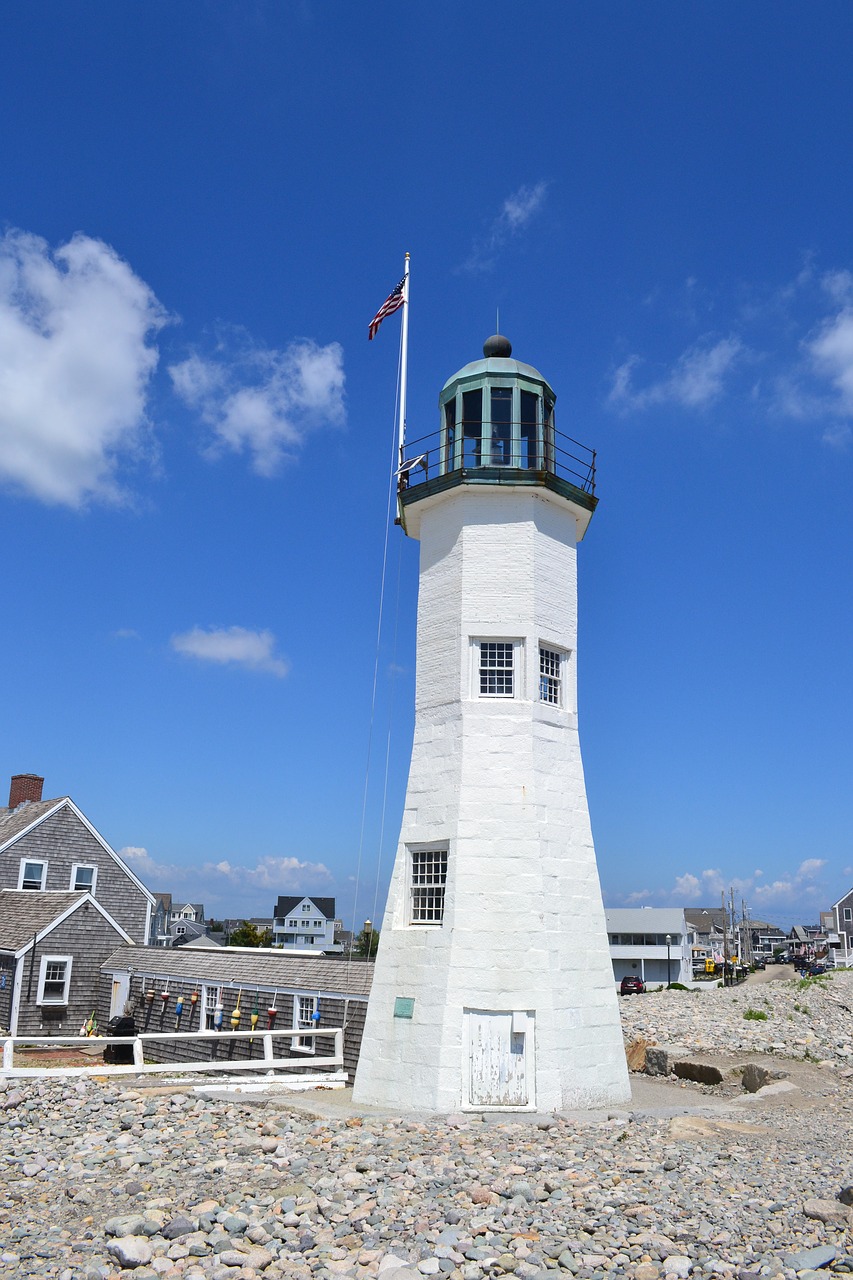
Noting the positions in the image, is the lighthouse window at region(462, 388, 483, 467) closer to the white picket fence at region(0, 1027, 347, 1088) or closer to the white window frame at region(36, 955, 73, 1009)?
the white picket fence at region(0, 1027, 347, 1088)

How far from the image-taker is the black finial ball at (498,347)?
63.9 ft

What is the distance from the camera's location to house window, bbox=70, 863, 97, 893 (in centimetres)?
3447

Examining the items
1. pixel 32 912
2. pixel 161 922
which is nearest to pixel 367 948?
pixel 32 912

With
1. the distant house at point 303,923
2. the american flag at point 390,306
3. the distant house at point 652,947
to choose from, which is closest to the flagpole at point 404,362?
the american flag at point 390,306

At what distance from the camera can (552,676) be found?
59.3 feet

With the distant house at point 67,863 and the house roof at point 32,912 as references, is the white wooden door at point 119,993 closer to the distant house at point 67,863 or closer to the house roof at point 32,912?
the house roof at point 32,912

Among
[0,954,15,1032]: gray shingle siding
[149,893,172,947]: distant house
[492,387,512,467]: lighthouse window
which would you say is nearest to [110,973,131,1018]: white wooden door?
[0,954,15,1032]: gray shingle siding

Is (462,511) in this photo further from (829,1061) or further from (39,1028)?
(39,1028)

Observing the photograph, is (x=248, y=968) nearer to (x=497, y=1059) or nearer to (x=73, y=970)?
(x=73, y=970)

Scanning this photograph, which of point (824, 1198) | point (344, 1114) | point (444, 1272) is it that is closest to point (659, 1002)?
point (344, 1114)

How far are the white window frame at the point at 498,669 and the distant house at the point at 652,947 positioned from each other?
54.3 metres

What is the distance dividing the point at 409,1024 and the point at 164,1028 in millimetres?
11791

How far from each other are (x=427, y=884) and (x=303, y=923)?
77.3 m

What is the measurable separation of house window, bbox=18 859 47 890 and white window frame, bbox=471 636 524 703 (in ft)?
73.8
